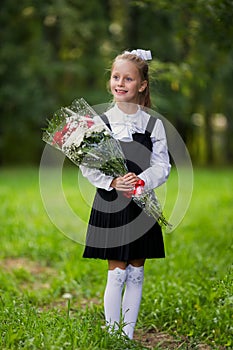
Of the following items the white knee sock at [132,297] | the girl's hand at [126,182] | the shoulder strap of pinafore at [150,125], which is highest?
the shoulder strap of pinafore at [150,125]

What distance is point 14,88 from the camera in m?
17.1

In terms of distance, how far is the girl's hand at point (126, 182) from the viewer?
3439 millimetres

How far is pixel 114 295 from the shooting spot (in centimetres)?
369

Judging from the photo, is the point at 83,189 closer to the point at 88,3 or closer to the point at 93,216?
the point at 93,216

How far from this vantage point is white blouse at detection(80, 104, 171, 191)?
351 cm

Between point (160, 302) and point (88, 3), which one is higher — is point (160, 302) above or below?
below

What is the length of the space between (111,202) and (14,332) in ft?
2.90

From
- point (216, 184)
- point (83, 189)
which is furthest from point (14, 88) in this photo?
point (83, 189)

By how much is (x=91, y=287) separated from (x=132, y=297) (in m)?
1.44

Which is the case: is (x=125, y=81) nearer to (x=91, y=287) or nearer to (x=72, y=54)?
(x=91, y=287)

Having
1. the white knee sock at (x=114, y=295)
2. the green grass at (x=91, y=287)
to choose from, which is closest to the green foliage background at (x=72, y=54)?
the green grass at (x=91, y=287)

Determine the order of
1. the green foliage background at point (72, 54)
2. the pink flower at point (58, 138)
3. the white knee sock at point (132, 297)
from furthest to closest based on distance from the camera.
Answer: the green foliage background at point (72, 54) → the white knee sock at point (132, 297) → the pink flower at point (58, 138)

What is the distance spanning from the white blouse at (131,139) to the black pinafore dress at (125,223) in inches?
1.3

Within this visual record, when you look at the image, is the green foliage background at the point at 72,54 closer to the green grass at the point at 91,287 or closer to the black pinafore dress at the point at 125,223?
the green grass at the point at 91,287
